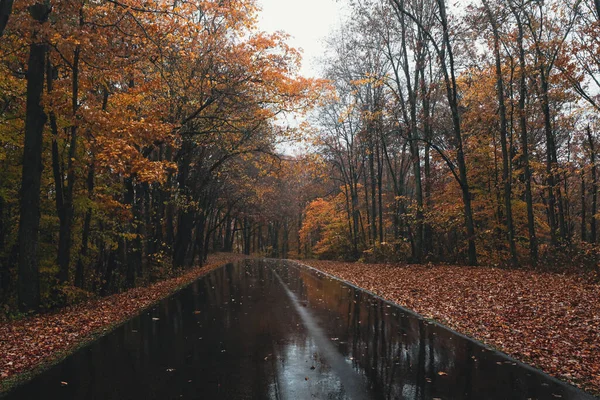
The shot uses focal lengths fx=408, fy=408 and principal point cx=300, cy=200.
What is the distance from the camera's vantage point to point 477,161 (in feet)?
76.1

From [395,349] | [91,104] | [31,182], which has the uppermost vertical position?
[91,104]

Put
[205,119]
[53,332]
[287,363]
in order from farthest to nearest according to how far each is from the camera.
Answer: [205,119] → [53,332] → [287,363]

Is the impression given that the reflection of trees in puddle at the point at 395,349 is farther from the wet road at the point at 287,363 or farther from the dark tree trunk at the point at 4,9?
the dark tree trunk at the point at 4,9

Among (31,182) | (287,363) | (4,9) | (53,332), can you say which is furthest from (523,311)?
(31,182)

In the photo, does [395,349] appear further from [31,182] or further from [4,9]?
[31,182]

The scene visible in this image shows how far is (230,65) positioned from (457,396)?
1420 centimetres

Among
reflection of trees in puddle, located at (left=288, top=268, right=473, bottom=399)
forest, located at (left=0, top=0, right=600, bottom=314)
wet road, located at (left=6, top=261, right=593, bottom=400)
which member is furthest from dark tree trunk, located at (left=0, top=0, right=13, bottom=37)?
reflection of trees in puddle, located at (left=288, top=268, right=473, bottom=399)

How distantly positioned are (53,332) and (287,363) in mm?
5187

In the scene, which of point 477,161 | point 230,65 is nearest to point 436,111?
point 477,161

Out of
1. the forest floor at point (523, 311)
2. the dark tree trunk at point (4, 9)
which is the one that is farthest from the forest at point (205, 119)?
the forest floor at point (523, 311)

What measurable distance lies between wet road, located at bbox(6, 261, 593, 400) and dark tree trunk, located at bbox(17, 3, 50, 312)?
329cm

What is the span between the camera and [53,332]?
8.06m

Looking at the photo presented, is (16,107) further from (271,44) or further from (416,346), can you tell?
(416,346)

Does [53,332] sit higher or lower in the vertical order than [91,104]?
lower
